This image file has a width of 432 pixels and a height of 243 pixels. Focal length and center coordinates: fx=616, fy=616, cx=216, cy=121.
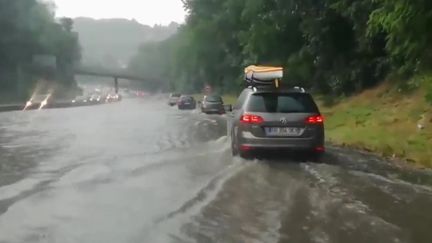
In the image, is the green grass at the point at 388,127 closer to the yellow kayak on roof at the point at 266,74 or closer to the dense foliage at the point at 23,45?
the yellow kayak on roof at the point at 266,74

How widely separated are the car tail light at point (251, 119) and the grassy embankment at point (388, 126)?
3164 mm

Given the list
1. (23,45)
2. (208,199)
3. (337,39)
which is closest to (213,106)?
(337,39)

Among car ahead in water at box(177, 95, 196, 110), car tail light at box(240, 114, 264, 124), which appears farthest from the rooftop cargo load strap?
car ahead in water at box(177, 95, 196, 110)

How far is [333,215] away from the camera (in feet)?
24.7

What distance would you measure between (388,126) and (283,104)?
19.9 ft

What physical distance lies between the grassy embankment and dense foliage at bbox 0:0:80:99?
72.0m

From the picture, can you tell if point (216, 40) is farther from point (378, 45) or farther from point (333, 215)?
point (333, 215)

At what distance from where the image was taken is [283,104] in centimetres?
1252

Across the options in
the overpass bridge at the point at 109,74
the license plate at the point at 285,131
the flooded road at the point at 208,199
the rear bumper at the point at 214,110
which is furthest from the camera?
the overpass bridge at the point at 109,74

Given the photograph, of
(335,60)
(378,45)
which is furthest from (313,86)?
(378,45)

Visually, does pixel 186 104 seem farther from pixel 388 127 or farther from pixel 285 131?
pixel 285 131

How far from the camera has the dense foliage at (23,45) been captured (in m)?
90.8

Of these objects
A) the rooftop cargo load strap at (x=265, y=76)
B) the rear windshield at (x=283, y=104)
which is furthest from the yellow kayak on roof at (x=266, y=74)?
the rear windshield at (x=283, y=104)

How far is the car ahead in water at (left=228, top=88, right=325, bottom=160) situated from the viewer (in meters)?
12.3
